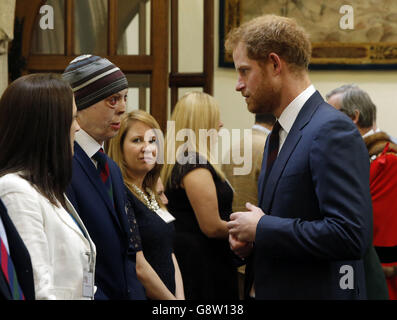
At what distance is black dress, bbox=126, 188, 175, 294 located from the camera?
272 centimetres

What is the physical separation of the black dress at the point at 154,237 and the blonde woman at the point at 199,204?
0.44 metres

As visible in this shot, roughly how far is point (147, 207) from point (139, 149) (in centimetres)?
27

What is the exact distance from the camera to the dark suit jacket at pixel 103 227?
202cm

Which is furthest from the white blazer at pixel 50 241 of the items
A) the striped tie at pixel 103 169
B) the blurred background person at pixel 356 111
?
the blurred background person at pixel 356 111

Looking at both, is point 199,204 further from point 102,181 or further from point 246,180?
point 102,181

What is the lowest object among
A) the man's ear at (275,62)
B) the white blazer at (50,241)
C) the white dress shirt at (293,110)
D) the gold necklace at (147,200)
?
the gold necklace at (147,200)

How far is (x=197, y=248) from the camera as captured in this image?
329cm

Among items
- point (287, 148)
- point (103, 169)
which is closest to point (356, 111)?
point (287, 148)

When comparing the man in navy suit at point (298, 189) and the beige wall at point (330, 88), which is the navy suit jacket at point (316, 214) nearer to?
the man in navy suit at point (298, 189)

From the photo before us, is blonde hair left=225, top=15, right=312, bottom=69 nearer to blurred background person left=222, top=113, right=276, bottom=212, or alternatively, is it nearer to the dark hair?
the dark hair

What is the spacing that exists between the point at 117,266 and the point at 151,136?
3.25 ft

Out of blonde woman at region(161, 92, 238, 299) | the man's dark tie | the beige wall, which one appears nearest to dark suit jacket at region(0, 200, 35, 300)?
the man's dark tie

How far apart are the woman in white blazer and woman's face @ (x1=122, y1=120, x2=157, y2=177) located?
1103mm
